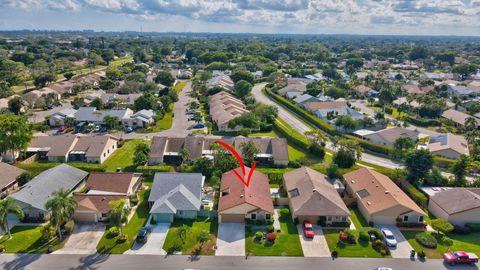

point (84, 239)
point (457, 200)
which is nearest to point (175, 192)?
point (84, 239)

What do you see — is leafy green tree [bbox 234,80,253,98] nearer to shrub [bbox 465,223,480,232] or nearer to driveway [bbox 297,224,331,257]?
driveway [bbox 297,224,331,257]

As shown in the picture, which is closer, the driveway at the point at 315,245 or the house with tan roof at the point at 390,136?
the driveway at the point at 315,245

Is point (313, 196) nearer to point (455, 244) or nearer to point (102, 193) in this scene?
point (455, 244)

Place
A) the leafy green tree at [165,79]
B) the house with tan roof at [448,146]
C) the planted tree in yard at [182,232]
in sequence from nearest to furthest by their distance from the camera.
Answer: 1. the planted tree in yard at [182,232]
2. the house with tan roof at [448,146]
3. the leafy green tree at [165,79]

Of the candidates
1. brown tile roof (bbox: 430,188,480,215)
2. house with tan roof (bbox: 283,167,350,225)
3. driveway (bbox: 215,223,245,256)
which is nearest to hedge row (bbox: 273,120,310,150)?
house with tan roof (bbox: 283,167,350,225)

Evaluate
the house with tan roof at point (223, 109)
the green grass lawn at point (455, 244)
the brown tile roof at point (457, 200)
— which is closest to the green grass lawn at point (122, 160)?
the house with tan roof at point (223, 109)

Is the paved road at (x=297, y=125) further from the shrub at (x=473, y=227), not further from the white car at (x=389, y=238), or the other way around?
the white car at (x=389, y=238)
